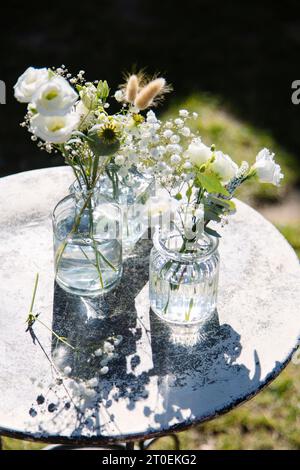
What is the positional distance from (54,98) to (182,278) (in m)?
0.47

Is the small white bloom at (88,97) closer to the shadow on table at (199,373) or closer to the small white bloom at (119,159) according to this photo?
the small white bloom at (119,159)

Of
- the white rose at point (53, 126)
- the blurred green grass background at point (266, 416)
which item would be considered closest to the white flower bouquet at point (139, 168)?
the white rose at point (53, 126)

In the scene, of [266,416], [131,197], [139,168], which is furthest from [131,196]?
[266,416]

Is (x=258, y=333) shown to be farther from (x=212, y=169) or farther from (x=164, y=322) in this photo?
(x=212, y=169)

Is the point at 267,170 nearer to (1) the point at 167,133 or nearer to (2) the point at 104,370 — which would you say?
(1) the point at 167,133

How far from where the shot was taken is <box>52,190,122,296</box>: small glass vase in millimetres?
1424

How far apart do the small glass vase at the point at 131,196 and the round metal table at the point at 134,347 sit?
42 millimetres

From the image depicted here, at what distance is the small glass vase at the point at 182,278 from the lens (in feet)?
4.41

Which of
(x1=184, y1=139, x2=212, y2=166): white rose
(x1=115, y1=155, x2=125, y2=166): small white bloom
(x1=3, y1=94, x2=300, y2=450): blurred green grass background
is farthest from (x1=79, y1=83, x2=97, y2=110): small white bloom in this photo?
(x1=3, y1=94, x2=300, y2=450): blurred green grass background

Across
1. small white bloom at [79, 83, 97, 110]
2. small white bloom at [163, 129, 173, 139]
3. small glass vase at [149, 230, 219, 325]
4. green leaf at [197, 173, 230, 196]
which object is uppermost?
small white bloom at [79, 83, 97, 110]

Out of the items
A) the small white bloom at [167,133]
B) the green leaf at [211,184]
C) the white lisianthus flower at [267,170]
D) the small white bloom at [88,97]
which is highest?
the small white bloom at [88,97]

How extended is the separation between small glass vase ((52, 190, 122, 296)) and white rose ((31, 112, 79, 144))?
10.4 inches

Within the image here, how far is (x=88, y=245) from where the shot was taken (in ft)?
4.66

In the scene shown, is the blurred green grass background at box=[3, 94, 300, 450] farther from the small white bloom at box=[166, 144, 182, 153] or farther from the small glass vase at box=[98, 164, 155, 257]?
the small white bloom at box=[166, 144, 182, 153]
